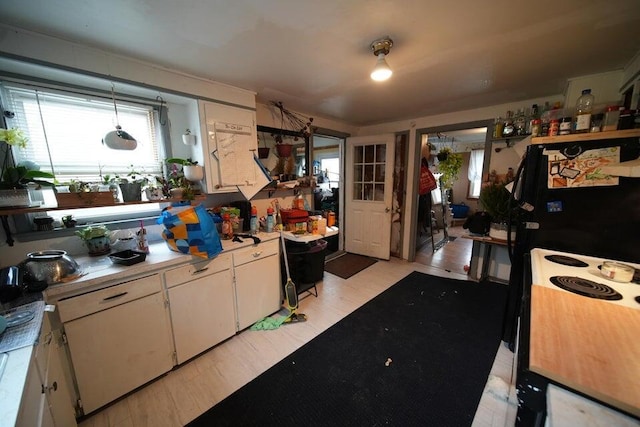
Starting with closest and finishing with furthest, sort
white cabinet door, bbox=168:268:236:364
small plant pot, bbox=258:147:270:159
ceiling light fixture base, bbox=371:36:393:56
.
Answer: ceiling light fixture base, bbox=371:36:393:56, white cabinet door, bbox=168:268:236:364, small plant pot, bbox=258:147:270:159

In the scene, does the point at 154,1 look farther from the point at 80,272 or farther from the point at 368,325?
the point at 368,325

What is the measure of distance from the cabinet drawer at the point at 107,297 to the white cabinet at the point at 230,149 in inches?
35.6

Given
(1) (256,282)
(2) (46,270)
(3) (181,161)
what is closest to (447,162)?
(1) (256,282)

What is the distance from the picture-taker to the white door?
362 centimetres

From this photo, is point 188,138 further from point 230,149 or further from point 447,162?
point 447,162

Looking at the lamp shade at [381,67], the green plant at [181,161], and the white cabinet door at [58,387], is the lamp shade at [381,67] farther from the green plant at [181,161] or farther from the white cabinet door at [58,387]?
the white cabinet door at [58,387]

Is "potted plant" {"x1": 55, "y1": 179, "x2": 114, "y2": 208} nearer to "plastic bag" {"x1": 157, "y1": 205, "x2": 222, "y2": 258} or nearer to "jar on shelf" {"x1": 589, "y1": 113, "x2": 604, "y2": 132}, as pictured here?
"plastic bag" {"x1": 157, "y1": 205, "x2": 222, "y2": 258}

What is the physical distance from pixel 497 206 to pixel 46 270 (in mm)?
3723

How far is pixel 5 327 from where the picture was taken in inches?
35.2

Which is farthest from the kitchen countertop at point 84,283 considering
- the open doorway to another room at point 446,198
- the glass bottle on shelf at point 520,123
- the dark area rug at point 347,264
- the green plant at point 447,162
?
the green plant at point 447,162

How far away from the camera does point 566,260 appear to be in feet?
4.51

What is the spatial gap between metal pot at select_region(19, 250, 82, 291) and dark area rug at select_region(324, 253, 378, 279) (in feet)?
8.74

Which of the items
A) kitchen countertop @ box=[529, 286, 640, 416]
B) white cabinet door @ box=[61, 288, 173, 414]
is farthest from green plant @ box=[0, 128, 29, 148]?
kitchen countertop @ box=[529, 286, 640, 416]

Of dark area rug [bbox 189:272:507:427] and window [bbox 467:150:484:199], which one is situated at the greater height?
window [bbox 467:150:484:199]
